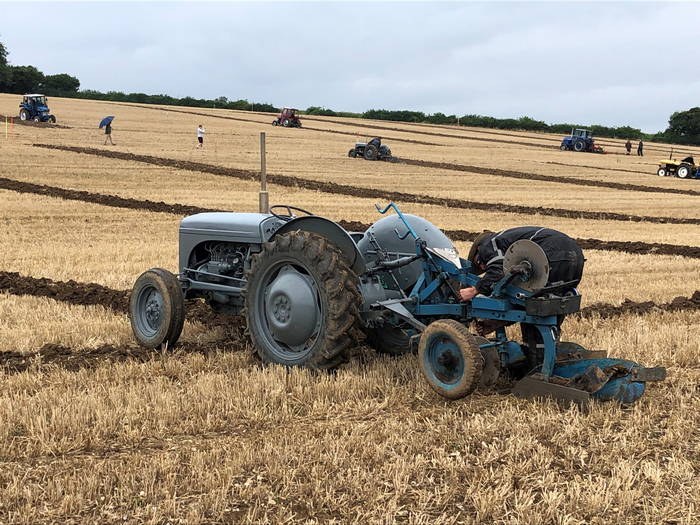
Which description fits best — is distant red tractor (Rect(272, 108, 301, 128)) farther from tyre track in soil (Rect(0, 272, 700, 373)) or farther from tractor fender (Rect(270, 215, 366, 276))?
tractor fender (Rect(270, 215, 366, 276))

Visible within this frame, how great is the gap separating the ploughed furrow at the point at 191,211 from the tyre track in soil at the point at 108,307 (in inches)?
198

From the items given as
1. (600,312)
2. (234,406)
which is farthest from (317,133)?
(234,406)

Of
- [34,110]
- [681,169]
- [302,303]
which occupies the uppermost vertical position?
[34,110]

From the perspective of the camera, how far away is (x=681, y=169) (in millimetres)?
38125

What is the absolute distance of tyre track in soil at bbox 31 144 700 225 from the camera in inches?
819

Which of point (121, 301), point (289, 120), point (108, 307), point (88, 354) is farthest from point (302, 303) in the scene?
point (289, 120)

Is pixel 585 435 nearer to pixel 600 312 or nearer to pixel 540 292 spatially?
pixel 540 292

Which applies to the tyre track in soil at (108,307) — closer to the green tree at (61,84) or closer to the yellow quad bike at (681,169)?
the yellow quad bike at (681,169)

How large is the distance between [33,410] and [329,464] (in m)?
2.11

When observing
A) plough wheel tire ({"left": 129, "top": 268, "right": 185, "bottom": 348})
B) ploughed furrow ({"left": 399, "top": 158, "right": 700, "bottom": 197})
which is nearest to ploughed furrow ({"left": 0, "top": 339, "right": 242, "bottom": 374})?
plough wheel tire ({"left": 129, "top": 268, "right": 185, "bottom": 348})

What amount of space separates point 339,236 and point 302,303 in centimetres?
61

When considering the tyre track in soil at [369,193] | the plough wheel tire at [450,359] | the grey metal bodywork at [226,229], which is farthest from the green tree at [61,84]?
the plough wheel tire at [450,359]

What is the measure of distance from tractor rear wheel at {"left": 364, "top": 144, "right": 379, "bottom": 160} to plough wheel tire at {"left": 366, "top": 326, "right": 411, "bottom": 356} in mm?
31051

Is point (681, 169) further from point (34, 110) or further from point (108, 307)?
point (34, 110)
